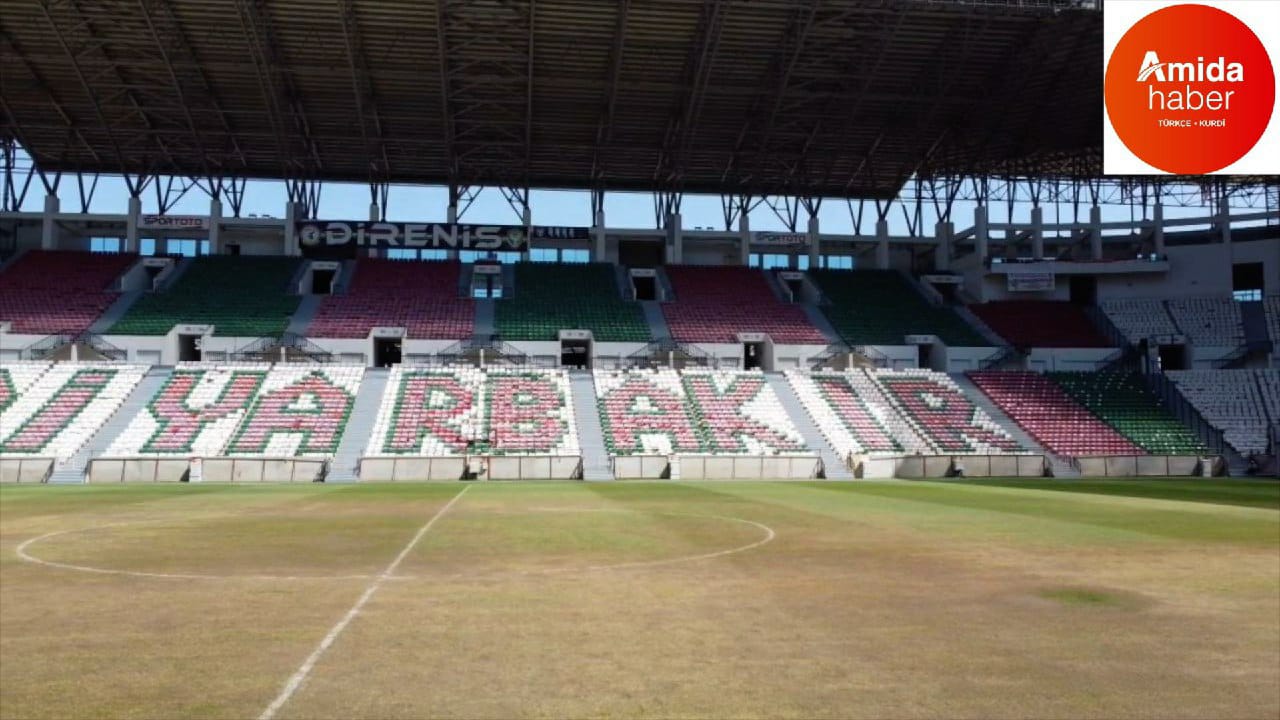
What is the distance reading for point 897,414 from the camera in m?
52.9

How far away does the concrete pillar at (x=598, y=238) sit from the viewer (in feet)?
238

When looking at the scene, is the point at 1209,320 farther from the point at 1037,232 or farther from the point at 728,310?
the point at 728,310

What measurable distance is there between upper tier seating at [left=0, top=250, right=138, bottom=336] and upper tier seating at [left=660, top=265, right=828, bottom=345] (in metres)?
37.7

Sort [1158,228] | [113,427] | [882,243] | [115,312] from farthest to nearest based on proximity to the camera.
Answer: [882,243] → [1158,228] → [115,312] → [113,427]

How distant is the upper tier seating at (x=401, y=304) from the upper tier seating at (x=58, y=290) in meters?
14.3

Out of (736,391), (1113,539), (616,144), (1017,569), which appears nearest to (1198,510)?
(1113,539)

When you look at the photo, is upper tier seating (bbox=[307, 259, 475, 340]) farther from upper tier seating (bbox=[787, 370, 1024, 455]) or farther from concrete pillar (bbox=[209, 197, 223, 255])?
upper tier seating (bbox=[787, 370, 1024, 455])

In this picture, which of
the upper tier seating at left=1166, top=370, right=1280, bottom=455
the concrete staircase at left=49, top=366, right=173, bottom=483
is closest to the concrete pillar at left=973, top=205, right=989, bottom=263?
the upper tier seating at left=1166, top=370, right=1280, bottom=455

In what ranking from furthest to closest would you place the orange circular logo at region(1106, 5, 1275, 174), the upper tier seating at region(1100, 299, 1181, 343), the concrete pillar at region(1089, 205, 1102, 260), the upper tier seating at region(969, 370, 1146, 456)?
1. the concrete pillar at region(1089, 205, 1102, 260)
2. the upper tier seating at region(1100, 299, 1181, 343)
3. the upper tier seating at region(969, 370, 1146, 456)
4. the orange circular logo at region(1106, 5, 1275, 174)

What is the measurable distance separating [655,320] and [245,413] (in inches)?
1076

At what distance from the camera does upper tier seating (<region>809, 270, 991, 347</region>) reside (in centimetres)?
6406

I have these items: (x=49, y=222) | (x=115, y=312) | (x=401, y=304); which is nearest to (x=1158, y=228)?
(x=401, y=304)

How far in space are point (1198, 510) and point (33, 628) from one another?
25.7 metres

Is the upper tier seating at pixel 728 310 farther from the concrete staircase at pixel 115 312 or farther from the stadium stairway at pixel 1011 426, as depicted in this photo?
the concrete staircase at pixel 115 312
